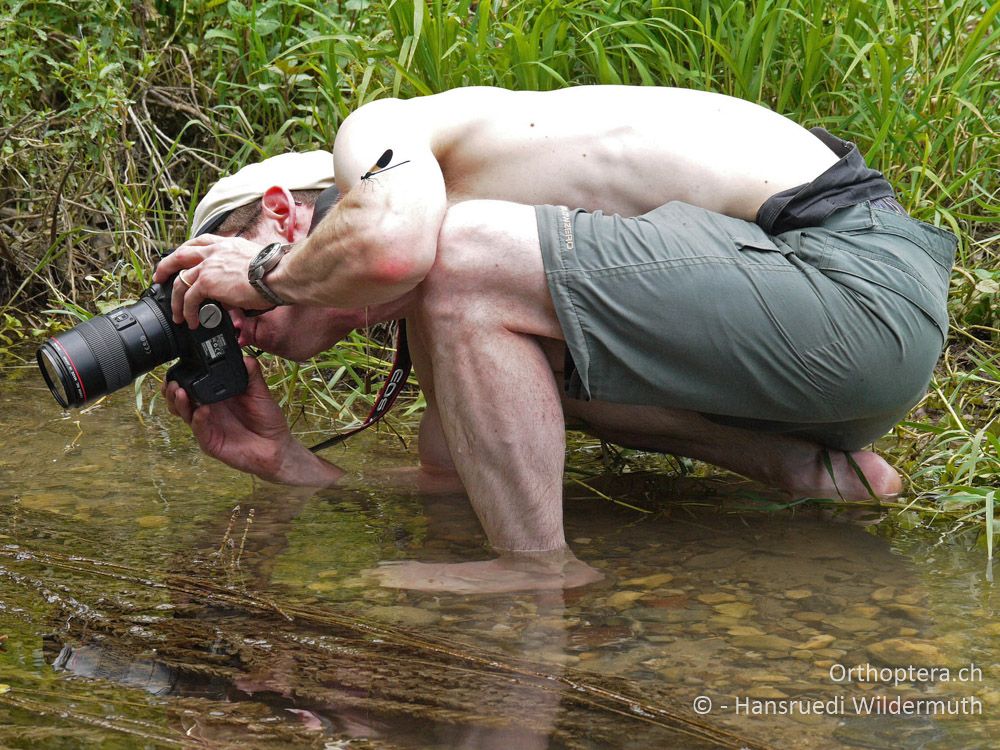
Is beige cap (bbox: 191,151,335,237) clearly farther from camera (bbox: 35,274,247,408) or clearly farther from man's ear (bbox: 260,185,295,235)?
camera (bbox: 35,274,247,408)

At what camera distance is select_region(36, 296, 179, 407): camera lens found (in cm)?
225

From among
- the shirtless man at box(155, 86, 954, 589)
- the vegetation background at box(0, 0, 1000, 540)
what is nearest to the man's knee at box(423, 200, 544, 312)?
the shirtless man at box(155, 86, 954, 589)

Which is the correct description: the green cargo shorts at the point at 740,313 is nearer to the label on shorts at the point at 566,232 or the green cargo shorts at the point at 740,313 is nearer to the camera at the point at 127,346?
the label on shorts at the point at 566,232

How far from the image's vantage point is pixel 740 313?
2.02 meters

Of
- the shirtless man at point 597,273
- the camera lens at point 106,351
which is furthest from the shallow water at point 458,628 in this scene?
the camera lens at point 106,351

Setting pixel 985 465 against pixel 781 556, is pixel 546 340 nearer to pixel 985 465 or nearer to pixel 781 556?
pixel 781 556

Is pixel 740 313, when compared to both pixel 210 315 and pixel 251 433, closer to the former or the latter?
pixel 210 315

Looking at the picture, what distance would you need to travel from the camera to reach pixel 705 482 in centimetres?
267

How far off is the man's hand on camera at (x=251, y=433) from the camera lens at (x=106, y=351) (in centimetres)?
20

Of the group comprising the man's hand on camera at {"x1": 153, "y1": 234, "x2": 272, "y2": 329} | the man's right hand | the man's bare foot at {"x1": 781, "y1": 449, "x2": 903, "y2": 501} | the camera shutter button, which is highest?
the man's hand on camera at {"x1": 153, "y1": 234, "x2": 272, "y2": 329}

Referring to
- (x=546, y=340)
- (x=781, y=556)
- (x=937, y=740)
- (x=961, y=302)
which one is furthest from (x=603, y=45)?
(x=937, y=740)

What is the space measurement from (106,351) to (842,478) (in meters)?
1.43

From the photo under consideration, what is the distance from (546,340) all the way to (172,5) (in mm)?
2475

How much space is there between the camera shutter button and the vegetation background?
72 cm
